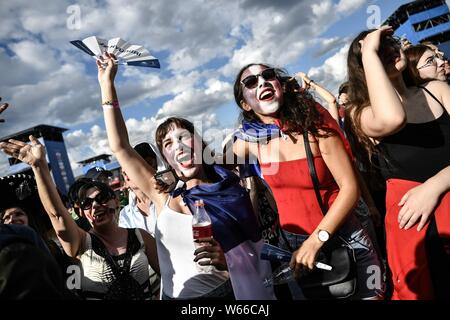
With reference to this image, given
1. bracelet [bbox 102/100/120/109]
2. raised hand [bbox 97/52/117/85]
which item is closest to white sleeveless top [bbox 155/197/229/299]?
bracelet [bbox 102/100/120/109]

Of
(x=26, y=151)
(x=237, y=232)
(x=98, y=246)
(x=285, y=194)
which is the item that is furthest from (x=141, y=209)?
(x=285, y=194)

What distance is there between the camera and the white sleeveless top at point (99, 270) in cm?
238

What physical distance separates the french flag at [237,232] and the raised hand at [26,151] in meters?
1.23

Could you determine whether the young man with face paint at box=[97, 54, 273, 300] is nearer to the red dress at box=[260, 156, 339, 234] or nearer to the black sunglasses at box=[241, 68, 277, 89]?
the red dress at box=[260, 156, 339, 234]

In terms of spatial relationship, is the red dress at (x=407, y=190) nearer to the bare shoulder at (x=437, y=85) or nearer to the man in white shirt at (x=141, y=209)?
the bare shoulder at (x=437, y=85)

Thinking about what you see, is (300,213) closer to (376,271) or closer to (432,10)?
(376,271)

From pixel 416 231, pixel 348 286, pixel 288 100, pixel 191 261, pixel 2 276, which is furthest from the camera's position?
pixel 288 100

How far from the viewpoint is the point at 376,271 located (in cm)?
196

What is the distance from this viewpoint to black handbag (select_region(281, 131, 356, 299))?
1.86 meters

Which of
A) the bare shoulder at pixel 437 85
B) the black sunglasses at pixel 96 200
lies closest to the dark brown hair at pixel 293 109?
the bare shoulder at pixel 437 85

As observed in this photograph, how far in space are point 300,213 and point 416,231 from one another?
2.09ft

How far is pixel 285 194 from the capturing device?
2111 millimetres

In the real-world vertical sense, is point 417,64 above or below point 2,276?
above
